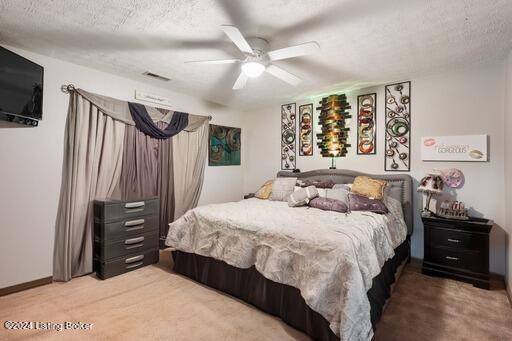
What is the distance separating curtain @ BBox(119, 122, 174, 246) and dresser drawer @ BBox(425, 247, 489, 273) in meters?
3.59

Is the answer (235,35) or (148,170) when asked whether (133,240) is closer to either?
(148,170)

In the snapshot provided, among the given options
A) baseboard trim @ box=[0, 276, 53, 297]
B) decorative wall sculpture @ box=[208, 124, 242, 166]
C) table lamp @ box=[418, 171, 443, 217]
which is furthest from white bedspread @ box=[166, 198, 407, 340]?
decorative wall sculpture @ box=[208, 124, 242, 166]

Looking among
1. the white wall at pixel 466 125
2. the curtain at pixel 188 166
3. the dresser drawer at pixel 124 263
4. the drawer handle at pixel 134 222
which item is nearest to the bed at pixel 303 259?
the dresser drawer at pixel 124 263

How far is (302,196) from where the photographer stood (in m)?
3.19

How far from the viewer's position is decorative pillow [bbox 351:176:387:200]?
3.07 meters

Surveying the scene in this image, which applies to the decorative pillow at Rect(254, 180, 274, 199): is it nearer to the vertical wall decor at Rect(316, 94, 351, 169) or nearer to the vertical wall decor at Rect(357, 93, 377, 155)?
the vertical wall decor at Rect(316, 94, 351, 169)

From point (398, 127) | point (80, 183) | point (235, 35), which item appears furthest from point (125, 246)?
point (398, 127)

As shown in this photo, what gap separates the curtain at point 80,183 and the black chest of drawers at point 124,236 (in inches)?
5.6

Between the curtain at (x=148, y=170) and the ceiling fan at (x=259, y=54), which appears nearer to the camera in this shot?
the ceiling fan at (x=259, y=54)

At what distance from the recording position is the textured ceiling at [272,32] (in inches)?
74.1

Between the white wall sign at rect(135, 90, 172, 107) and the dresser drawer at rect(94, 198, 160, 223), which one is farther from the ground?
the white wall sign at rect(135, 90, 172, 107)

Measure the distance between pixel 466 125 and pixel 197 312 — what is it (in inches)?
146

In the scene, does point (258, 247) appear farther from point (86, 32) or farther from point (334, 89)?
point (334, 89)

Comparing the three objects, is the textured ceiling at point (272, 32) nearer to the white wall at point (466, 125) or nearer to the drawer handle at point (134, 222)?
the white wall at point (466, 125)
